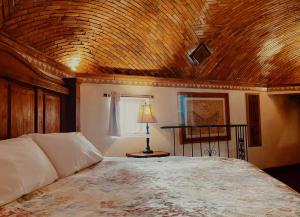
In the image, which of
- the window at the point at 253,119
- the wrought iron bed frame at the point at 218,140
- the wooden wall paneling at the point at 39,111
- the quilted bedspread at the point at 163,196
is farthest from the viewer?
the window at the point at 253,119

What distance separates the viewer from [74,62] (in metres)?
3.62

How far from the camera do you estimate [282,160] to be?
5.99 m

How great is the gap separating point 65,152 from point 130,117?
2348mm

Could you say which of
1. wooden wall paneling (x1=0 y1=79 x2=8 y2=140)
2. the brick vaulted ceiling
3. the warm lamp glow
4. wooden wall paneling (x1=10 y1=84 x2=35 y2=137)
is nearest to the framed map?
the brick vaulted ceiling

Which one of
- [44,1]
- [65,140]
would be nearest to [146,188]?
[65,140]

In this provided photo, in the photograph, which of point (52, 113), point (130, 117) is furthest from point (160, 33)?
point (52, 113)

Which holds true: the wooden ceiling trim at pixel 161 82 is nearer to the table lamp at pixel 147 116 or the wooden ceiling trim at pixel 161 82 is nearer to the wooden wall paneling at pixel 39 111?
the table lamp at pixel 147 116

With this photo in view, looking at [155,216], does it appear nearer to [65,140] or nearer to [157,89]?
[65,140]

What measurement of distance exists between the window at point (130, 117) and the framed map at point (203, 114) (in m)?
0.77

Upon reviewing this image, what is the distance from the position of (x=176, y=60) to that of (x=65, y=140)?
2.77 meters

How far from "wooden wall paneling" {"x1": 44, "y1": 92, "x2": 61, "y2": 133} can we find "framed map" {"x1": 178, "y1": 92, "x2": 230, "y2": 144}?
2.33m

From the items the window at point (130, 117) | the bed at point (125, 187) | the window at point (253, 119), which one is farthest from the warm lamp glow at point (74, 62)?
the window at point (253, 119)

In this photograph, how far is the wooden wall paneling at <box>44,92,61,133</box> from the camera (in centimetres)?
256

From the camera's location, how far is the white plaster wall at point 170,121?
3885mm
